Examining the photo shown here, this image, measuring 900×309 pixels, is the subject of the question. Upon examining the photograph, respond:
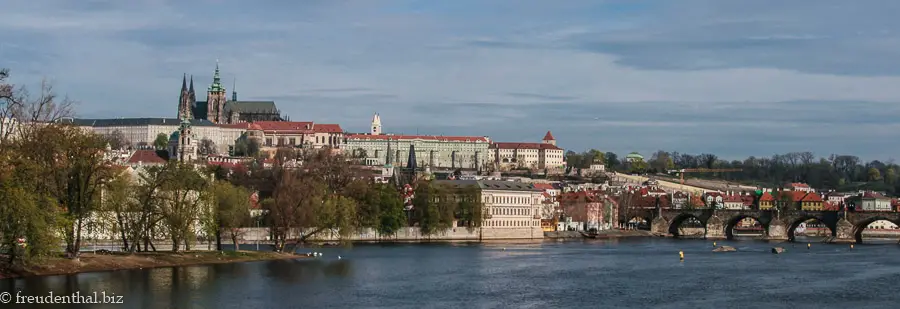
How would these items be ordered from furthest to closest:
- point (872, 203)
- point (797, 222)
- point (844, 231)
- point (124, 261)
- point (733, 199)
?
1. point (733, 199)
2. point (872, 203)
3. point (797, 222)
4. point (844, 231)
5. point (124, 261)

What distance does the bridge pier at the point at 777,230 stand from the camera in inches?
4857

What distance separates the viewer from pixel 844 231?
119m

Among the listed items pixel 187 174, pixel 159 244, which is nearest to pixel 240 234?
pixel 159 244

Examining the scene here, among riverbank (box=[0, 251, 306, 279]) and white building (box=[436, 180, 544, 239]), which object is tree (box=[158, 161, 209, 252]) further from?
white building (box=[436, 180, 544, 239])

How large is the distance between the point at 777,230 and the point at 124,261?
77409 millimetres

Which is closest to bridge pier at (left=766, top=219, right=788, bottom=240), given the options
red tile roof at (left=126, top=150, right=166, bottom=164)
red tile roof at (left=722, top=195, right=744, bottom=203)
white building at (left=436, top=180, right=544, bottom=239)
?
white building at (left=436, top=180, right=544, bottom=239)

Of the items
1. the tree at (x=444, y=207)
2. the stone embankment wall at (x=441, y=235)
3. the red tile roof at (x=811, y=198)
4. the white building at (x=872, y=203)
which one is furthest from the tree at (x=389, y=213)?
the white building at (x=872, y=203)

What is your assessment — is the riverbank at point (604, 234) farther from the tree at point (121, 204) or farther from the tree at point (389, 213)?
the tree at point (121, 204)

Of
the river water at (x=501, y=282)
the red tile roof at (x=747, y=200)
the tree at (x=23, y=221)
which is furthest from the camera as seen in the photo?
the red tile roof at (x=747, y=200)

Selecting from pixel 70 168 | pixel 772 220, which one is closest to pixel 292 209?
pixel 70 168

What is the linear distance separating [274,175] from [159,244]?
40.9 m

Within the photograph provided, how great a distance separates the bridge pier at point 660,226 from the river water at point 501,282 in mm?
44764

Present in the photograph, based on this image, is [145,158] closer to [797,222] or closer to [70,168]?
[797,222]

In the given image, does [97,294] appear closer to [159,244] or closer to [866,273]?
[159,244]
